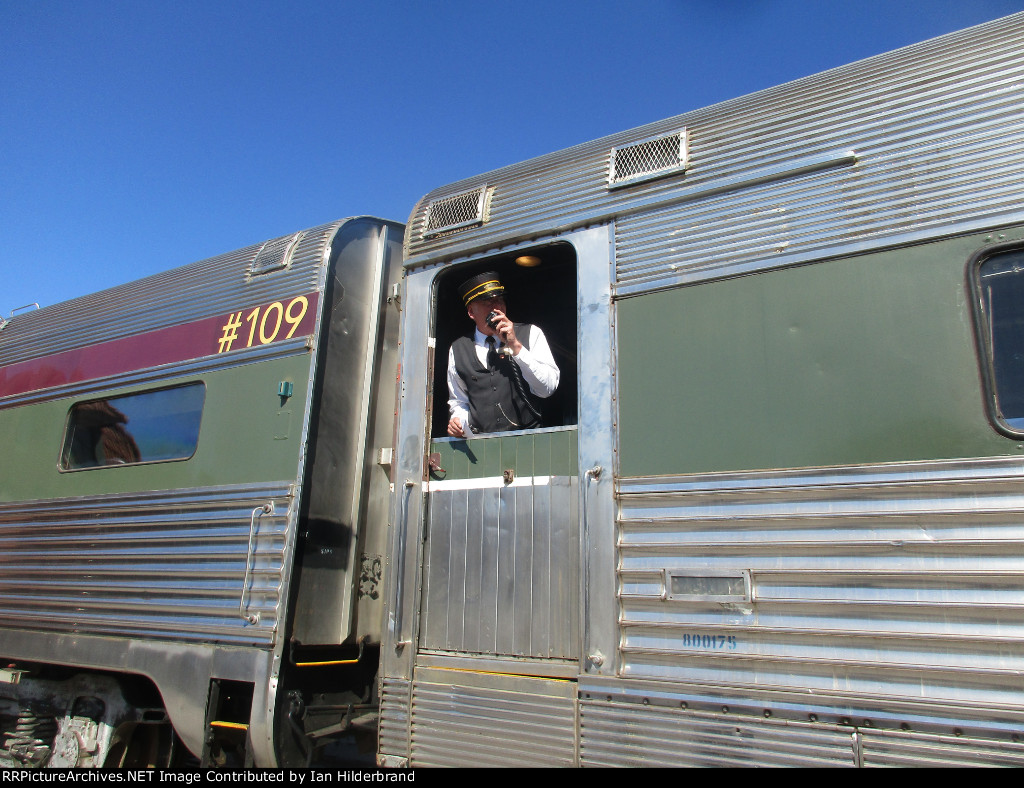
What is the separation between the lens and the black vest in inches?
147

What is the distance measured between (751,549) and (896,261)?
113cm

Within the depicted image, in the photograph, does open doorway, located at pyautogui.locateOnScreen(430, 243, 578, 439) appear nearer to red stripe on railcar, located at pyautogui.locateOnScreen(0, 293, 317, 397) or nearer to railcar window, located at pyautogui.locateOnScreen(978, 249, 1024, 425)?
red stripe on railcar, located at pyautogui.locateOnScreen(0, 293, 317, 397)

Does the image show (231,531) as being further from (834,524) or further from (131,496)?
(834,524)

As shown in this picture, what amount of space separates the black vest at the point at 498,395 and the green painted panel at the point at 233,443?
89cm

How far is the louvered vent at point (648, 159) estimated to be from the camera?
129 inches

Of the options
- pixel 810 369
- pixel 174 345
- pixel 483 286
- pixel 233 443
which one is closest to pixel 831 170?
pixel 810 369

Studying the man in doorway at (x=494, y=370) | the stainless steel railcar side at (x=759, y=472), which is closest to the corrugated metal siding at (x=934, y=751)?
the stainless steel railcar side at (x=759, y=472)

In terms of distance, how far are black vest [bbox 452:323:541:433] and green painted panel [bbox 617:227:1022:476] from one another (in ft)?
2.55

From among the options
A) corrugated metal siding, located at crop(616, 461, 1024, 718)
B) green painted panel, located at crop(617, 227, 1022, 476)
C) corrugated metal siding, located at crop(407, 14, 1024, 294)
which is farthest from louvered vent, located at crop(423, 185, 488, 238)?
corrugated metal siding, located at crop(616, 461, 1024, 718)

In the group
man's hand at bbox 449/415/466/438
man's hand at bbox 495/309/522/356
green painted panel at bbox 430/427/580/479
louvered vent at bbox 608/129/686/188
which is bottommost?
green painted panel at bbox 430/427/580/479

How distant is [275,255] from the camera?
4457 mm

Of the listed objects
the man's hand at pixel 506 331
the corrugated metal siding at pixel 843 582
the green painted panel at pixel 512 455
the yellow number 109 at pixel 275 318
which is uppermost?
the yellow number 109 at pixel 275 318

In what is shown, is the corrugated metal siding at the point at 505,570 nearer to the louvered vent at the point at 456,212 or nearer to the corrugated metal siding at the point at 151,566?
the corrugated metal siding at the point at 151,566

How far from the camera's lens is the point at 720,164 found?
3.13 meters
